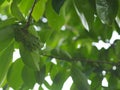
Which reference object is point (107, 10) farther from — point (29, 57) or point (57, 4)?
point (29, 57)

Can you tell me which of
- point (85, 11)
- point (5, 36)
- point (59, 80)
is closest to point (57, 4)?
point (85, 11)

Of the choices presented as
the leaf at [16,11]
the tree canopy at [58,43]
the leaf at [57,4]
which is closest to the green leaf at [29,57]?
the tree canopy at [58,43]

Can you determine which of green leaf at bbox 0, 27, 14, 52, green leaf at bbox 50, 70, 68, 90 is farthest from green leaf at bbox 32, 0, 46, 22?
green leaf at bbox 50, 70, 68, 90

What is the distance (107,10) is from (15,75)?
0.57 meters

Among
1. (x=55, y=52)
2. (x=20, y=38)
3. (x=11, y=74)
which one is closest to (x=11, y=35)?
(x=20, y=38)

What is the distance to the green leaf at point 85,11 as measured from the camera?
0.96 m

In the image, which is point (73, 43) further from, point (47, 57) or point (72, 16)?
point (72, 16)

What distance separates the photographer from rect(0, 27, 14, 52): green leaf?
1143 mm

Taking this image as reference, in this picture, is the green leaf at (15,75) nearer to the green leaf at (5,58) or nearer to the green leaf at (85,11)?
the green leaf at (5,58)

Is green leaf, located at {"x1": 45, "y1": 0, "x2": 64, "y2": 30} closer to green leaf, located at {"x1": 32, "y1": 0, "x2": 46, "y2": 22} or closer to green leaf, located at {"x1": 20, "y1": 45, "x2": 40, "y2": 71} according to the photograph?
green leaf, located at {"x1": 32, "y1": 0, "x2": 46, "y2": 22}

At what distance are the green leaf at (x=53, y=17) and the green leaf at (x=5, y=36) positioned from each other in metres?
0.14

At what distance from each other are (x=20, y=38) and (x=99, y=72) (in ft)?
1.81

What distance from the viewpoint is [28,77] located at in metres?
1.36

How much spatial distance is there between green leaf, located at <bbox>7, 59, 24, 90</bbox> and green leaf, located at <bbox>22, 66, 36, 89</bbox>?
3 cm
